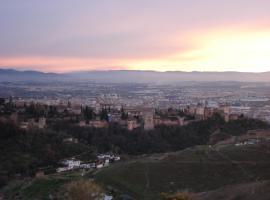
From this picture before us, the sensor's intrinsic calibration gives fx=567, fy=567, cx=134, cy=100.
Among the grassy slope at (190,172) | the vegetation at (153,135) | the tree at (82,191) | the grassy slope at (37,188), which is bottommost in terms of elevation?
the vegetation at (153,135)

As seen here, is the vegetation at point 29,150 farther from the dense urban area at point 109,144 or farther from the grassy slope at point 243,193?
the grassy slope at point 243,193

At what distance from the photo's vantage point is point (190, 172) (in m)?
38.2

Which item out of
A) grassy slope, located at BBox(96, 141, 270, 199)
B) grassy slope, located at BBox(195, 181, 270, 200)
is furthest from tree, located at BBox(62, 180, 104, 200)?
grassy slope, located at BBox(195, 181, 270, 200)

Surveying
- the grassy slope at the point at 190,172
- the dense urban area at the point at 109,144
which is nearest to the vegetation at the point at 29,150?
the dense urban area at the point at 109,144

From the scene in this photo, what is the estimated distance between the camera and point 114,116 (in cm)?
8319

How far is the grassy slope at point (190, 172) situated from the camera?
116 feet

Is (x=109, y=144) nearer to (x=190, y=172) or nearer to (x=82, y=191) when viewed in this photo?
(x=190, y=172)

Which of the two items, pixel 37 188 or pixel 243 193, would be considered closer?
pixel 243 193

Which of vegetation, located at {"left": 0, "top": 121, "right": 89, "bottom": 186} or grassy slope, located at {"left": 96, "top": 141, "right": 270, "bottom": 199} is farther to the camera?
vegetation, located at {"left": 0, "top": 121, "right": 89, "bottom": 186}

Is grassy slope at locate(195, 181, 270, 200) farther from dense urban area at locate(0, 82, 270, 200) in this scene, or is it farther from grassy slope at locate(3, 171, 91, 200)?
grassy slope at locate(3, 171, 91, 200)

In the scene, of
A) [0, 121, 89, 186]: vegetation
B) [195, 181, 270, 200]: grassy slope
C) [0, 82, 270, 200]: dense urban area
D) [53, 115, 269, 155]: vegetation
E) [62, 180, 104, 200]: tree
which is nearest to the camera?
[195, 181, 270, 200]: grassy slope

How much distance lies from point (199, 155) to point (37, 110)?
1566 inches

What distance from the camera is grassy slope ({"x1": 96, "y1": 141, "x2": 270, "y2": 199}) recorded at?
1389 inches

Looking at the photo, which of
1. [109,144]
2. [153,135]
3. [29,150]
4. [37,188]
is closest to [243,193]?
[37,188]
